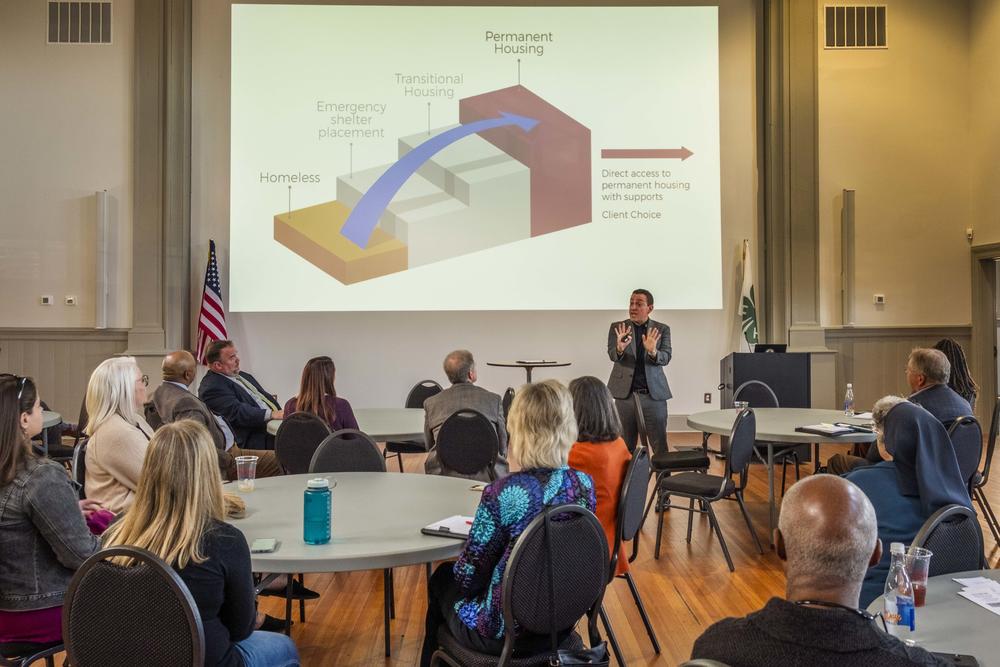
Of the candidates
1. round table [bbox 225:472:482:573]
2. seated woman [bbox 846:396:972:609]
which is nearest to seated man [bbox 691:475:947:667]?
round table [bbox 225:472:482:573]

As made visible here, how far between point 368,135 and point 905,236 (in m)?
6.04

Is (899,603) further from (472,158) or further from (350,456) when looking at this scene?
(472,158)

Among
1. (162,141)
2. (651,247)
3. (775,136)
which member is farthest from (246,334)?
(775,136)

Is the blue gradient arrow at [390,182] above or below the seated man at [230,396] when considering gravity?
above

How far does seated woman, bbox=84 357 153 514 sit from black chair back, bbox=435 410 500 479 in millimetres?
1612

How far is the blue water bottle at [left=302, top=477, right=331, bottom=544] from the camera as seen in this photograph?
2.39m

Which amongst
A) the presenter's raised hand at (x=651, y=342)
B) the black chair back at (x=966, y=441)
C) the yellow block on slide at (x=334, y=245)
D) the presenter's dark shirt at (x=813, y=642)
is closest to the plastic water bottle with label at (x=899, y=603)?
the presenter's dark shirt at (x=813, y=642)

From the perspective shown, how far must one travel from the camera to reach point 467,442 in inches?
173

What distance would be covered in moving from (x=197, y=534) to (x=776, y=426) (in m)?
3.82

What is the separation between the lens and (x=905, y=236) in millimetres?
9133

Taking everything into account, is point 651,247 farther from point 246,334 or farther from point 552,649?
point 552,649

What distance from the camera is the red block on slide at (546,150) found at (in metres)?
8.42

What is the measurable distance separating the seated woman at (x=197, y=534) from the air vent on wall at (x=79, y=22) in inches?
326

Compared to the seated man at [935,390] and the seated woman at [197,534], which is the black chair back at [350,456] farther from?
the seated man at [935,390]
